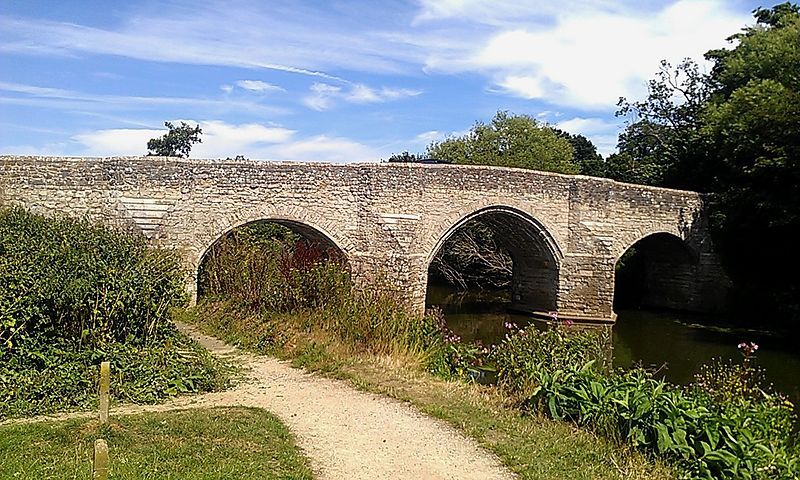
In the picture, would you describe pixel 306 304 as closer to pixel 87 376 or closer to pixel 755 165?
pixel 87 376

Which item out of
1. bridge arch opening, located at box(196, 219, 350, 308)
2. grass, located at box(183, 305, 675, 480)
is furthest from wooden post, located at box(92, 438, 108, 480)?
bridge arch opening, located at box(196, 219, 350, 308)

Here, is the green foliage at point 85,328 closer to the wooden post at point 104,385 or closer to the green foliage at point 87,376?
the green foliage at point 87,376

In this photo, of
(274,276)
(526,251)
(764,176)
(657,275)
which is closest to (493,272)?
(657,275)

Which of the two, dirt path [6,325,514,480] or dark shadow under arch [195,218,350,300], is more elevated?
dark shadow under arch [195,218,350,300]

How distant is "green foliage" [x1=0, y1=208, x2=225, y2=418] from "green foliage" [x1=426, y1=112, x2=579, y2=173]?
78.6ft

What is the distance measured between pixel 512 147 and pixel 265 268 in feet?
72.9

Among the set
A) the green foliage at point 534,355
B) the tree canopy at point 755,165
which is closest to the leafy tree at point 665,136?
the tree canopy at point 755,165

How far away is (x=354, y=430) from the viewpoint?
593 centimetres

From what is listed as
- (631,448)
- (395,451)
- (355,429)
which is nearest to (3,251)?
(355,429)

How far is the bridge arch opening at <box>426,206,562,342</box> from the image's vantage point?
17094 mm

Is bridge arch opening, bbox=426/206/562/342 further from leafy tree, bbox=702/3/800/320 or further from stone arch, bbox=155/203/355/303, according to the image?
leafy tree, bbox=702/3/800/320

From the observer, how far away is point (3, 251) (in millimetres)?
7672

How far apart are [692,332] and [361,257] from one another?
7498mm

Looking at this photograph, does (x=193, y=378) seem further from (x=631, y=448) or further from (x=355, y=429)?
(x=631, y=448)
